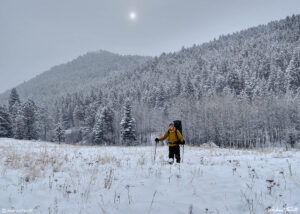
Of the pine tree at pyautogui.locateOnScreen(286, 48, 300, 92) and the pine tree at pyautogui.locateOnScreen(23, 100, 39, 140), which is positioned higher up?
the pine tree at pyautogui.locateOnScreen(286, 48, 300, 92)

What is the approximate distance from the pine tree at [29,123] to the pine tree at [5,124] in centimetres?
501

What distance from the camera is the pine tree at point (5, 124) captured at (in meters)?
43.5

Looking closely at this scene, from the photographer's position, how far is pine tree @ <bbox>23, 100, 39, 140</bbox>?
168ft

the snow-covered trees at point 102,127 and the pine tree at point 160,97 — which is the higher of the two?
the pine tree at point 160,97

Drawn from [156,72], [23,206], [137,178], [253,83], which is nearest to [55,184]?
[23,206]

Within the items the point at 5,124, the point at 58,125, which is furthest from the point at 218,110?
the point at 5,124

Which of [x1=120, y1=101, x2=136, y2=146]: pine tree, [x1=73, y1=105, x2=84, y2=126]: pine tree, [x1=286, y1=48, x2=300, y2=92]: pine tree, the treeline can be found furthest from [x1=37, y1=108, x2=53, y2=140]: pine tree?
[x1=286, y1=48, x2=300, y2=92]: pine tree

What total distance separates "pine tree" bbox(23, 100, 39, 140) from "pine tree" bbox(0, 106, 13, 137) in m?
5.01

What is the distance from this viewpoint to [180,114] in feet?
177

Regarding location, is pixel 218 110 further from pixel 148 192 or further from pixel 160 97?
pixel 148 192

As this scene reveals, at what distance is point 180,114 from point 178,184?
49949 millimetres

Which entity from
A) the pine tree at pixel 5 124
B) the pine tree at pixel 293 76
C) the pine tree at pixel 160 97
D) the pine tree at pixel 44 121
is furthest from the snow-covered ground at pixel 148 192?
the pine tree at pixel 44 121

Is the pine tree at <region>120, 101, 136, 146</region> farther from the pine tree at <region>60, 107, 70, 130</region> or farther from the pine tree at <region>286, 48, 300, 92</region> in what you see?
the pine tree at <region>286, 48, 300, 92</region>

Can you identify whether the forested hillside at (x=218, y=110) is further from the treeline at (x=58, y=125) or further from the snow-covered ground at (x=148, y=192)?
the snow-covered ground at (x=148, y=192)
